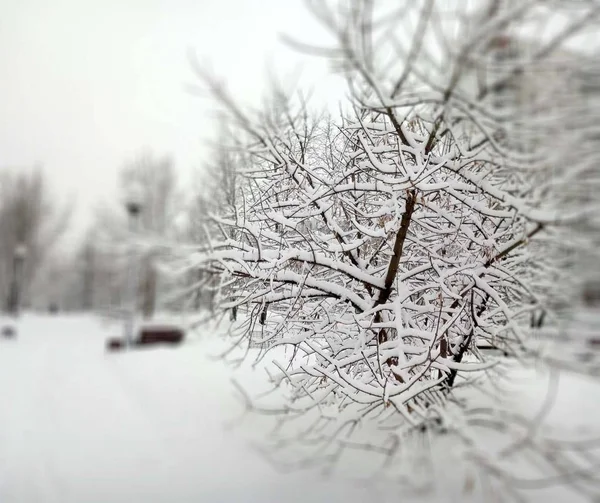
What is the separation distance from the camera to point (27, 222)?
70.9 inches

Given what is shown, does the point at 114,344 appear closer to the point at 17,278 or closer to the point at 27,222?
the point at 17,278

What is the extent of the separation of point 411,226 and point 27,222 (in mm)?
1687

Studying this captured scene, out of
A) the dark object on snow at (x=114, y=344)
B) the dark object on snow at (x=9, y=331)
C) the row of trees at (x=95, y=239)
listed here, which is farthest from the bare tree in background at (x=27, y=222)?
the dark object on snow at (x=114, y=344)

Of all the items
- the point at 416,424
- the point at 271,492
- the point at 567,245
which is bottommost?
the point at 271,492

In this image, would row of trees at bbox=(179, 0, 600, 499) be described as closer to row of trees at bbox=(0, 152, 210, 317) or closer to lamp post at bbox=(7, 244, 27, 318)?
row of trees at bbox=(0, 152, 210, 317)

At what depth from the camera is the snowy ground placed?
92 centimetres

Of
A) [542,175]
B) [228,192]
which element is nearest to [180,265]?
[228,192]

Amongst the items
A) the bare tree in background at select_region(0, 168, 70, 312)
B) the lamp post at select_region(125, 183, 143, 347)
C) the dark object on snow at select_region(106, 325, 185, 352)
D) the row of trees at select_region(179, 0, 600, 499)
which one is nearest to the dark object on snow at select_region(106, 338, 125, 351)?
the dark object on snow at select_region(106, 325, 185, 352)

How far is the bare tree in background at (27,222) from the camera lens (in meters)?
1.63

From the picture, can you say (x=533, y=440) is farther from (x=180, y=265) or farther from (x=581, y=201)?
(x=180, y=265)

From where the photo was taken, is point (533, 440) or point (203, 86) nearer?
point (533, 440)

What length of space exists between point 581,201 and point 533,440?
1.43 ft

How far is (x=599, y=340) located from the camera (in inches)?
28.0

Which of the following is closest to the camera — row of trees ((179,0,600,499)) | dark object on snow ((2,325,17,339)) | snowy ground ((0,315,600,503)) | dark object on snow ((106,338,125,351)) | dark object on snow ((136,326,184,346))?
row of trees ((179,0,600,499))
